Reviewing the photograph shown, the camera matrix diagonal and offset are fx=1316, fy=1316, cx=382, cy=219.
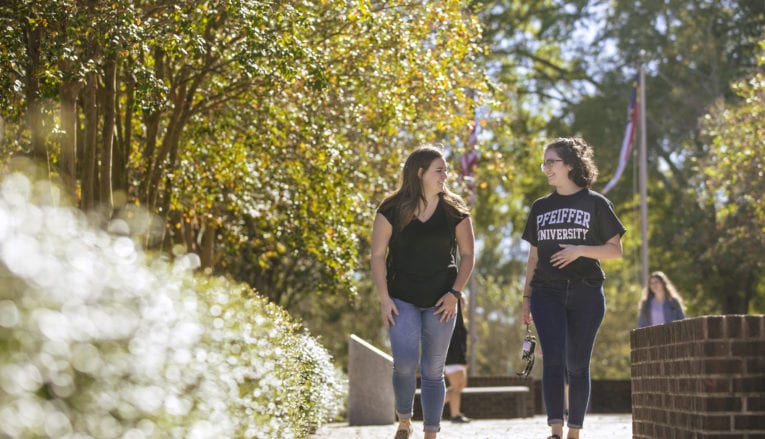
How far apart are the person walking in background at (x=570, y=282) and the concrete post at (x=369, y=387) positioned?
22.3 feet

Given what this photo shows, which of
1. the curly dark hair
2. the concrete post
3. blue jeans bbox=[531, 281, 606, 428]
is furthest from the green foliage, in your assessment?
blue jeans bbox=[531, 281, 606, 428]

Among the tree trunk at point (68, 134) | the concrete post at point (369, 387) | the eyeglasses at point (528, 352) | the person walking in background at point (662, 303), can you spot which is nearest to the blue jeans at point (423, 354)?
the eyeglasses at point (528, 352)

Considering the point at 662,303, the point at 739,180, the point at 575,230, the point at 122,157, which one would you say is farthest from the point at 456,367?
the point at 739,180

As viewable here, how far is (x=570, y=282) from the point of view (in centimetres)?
848

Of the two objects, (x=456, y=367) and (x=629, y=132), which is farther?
(x=629, y=132)

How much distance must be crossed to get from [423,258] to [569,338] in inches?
43.3

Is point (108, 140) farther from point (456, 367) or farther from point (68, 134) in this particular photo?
point (456, 367)

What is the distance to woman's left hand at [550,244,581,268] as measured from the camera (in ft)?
27.6

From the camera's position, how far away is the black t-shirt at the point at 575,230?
849cm

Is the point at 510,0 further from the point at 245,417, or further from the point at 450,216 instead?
the point at 245,417

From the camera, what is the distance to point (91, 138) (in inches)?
561

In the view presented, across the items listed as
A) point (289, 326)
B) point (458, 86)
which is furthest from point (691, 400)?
point (458, 86)

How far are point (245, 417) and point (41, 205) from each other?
1.98m

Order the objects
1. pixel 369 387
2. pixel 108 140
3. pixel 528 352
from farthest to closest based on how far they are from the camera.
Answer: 1. pixel 369 387
2. pixel 108 140
3. pixel 528 352
